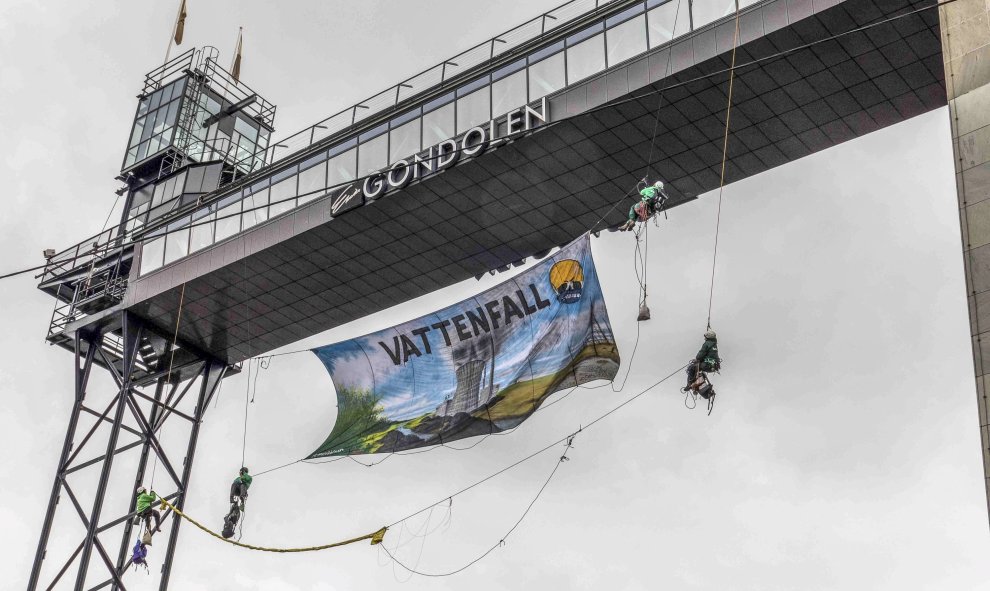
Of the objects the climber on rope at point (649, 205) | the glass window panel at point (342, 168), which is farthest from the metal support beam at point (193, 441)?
the climber on rope at point (649, 205)

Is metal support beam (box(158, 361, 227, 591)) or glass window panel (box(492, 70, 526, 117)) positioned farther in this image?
metal support beam (box(158, 361, 227, 591))

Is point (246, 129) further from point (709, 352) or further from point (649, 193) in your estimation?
point (709, 352)

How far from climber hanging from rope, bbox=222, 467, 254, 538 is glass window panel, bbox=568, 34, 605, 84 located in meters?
18.6

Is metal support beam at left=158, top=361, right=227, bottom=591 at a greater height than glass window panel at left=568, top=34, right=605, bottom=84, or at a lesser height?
lesser

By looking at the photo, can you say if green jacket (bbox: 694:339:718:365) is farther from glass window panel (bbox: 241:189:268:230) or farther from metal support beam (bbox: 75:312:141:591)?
metal support beam (bbox: 75:312:141:591)

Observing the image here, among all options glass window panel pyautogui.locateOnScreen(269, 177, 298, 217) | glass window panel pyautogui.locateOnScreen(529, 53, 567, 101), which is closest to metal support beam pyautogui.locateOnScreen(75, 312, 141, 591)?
glass window panel pyautogui.locateOnScreen(269, 177, 298, 217)

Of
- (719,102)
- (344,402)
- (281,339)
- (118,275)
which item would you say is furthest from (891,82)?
(118,275)

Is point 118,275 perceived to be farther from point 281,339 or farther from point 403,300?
point 403,300

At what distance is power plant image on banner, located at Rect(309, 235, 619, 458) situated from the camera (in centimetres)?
3500

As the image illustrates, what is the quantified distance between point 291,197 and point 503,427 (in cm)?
1848

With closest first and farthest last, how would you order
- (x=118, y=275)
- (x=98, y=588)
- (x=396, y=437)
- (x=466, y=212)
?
(x=396, y=437) < (x=466, y=212) < (x=98, y=588) < (x=118, y=275)

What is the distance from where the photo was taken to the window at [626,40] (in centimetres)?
4325

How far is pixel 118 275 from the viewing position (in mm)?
58875

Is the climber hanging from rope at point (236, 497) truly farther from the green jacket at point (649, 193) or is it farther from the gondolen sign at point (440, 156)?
the green jacket at point (649, 193)
